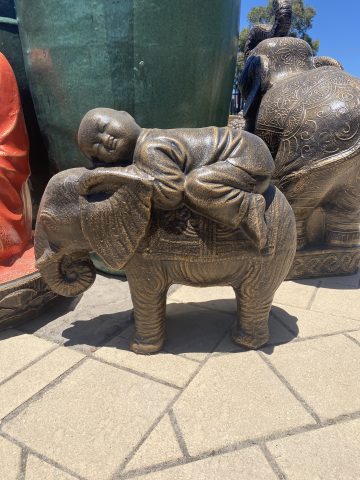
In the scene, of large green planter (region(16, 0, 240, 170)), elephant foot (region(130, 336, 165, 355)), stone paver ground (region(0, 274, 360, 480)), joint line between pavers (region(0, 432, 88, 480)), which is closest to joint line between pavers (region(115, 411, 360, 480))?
stone paver ground (region(0, 274, 360, 480))

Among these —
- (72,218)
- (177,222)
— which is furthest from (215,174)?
(72,218)

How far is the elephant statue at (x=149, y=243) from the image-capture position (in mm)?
1204

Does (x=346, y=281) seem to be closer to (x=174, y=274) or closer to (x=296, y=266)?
(x=296, y=266)

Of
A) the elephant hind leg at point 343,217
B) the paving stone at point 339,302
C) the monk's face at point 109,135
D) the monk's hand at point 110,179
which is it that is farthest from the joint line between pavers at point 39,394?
the elephant hind leg at point 343,217

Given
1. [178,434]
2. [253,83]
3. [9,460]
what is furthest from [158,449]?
[253,83]

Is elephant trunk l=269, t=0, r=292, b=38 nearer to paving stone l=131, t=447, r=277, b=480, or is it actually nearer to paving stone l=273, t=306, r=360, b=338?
paving stone l=273, t=306, r=360, b=338

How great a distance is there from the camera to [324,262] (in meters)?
2.23

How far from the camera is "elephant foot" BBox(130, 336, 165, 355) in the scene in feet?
4.81

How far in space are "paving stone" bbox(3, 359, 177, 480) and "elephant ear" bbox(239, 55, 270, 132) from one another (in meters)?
1.76

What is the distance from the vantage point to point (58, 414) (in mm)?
1175

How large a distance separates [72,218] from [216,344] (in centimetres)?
82

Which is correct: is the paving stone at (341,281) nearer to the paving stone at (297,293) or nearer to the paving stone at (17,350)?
the paving stone at (297,293)

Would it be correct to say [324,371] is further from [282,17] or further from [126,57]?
[282,17]

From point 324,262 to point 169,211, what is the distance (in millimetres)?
1418
